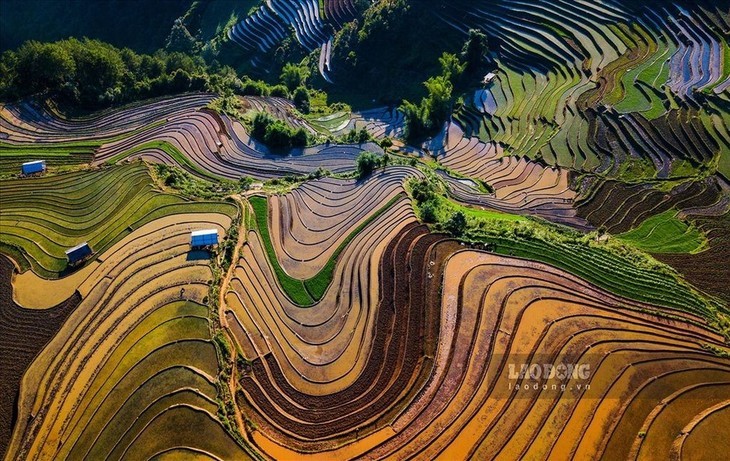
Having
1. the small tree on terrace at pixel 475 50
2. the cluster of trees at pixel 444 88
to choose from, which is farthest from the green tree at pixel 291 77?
the small tree on terrace at pixel 475 50

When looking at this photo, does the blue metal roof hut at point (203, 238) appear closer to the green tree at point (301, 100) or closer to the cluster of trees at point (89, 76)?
the cluster of trees at point (89, 76)

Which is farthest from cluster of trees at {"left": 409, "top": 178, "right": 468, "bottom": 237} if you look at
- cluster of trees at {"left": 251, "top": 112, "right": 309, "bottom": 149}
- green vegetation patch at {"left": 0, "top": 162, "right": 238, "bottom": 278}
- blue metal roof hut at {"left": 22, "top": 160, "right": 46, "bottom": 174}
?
blue metal roof hut at {"left": 22, "top": 160, "right": 46, "bottom": 174}

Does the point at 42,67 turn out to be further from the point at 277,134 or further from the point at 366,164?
the point at 366,164

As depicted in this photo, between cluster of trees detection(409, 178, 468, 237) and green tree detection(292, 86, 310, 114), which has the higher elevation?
green tree detection(292, 86, 310, 114)

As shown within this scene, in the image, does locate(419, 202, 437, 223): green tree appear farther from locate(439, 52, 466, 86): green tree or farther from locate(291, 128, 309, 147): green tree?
locate(439, 52, 466, 86): green tree

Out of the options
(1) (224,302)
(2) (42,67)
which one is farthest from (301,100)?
(1) (224,302)

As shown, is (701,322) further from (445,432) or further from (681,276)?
(445,432)
